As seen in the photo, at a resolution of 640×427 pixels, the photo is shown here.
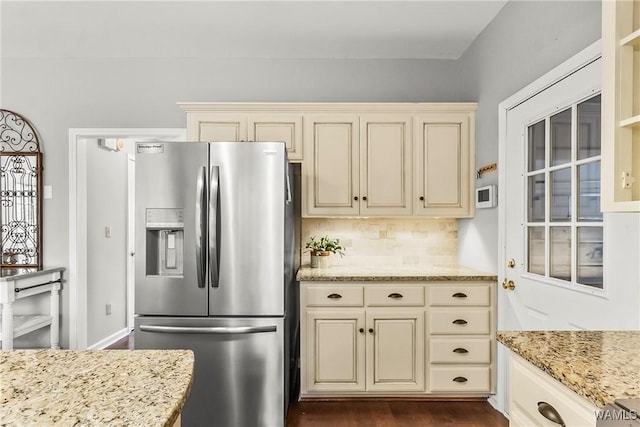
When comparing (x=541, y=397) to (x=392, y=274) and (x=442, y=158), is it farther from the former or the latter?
(x=442, y=158)

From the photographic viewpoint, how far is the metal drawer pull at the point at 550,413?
41.7 inches

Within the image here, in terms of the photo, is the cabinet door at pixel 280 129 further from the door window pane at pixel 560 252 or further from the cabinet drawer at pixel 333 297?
the door window pane at pixel 560 252

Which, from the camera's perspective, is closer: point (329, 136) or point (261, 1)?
point (261, 1)

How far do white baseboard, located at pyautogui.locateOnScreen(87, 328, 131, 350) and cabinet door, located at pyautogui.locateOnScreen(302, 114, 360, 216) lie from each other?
244cm

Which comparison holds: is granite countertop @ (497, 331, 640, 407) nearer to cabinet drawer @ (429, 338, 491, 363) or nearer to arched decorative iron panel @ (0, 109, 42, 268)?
cabinet drawer @ (429, 338, 491, 363)

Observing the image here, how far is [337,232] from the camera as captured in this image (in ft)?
11.4

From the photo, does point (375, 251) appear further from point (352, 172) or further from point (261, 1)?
point (261, 1)

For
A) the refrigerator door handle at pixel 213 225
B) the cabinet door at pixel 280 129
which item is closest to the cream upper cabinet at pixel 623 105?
the refrigerator door handle at pixel 213 225

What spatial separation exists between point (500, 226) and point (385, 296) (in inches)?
34.2

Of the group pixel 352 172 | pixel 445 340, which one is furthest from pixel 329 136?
pixel 445 340

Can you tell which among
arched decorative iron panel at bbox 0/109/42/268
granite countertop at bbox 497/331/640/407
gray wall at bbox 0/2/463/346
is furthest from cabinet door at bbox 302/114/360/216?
arched decorative iron panel at bbox 0/109/42/268

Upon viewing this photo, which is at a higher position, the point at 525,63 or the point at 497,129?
the point at 525,63

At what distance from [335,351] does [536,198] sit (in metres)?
1.58

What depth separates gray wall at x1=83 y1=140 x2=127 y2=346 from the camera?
3830 millimetres
